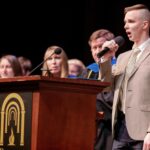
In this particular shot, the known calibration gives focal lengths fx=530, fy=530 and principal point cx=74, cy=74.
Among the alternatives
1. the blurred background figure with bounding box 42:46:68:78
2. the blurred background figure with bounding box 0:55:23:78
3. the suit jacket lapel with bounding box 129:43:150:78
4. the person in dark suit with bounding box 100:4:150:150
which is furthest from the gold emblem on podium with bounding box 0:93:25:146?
the blurred background figure with bounding box 0:55:23:78

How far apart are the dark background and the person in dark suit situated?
3689mm

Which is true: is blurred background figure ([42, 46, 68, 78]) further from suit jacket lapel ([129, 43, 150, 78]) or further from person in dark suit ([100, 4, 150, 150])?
suit jacket lapel ([129, 43, 150, 78])

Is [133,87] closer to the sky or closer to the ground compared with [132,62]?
closer to the ground

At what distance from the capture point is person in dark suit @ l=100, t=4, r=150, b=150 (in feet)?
11.1

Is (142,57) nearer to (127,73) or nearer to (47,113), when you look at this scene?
(127,73)

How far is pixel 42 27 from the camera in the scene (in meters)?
7.83

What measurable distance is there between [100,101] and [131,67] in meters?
0.81

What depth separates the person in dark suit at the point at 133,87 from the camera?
338 centimetres

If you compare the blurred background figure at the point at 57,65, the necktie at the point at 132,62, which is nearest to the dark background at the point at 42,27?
the blurred background figure at the point at 57,65

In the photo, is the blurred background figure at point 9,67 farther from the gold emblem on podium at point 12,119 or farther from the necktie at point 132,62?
the gold emblem on podium at point 12,119

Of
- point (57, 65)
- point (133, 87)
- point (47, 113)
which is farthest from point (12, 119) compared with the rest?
point (57, 65)

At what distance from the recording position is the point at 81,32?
7.46m

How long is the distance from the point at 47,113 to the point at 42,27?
16.0 ft

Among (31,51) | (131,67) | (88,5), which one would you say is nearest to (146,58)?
(131,67)
